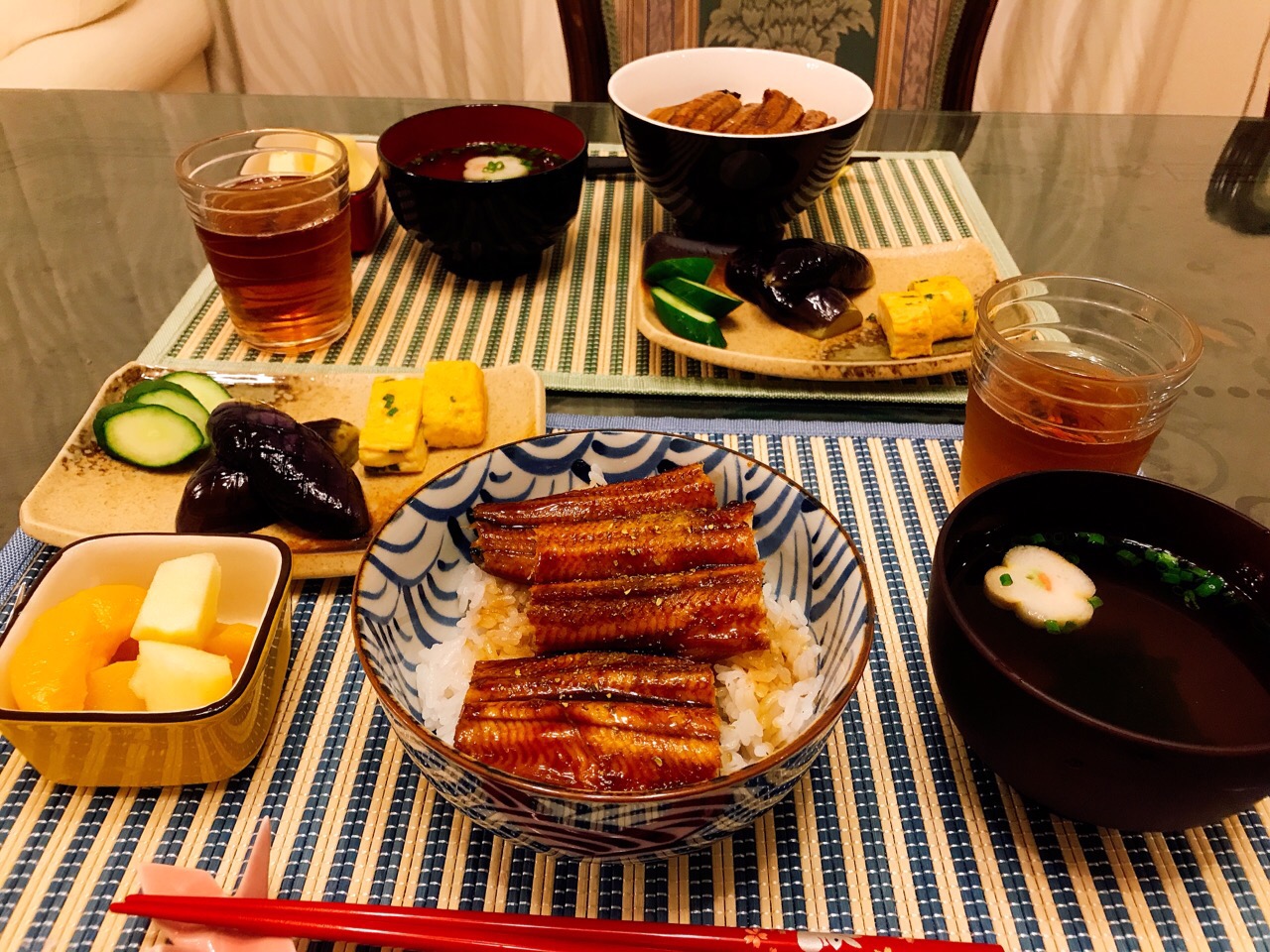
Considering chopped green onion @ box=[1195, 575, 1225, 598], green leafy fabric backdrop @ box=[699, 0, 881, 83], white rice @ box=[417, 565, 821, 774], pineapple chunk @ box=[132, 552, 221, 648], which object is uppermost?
green leafy fabric backdrop @ box=[699, 0, 881, 83]

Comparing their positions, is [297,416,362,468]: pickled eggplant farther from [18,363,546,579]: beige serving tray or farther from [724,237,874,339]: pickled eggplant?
[724,237,874,339]: pickled eggplant

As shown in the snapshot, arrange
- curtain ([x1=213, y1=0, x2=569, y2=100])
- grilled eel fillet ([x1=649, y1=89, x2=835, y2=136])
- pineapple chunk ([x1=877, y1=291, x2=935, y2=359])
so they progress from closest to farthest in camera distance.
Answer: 1. pineapple chunk ([x1=877, y1=291, x2=935, y2=359])
2. grilled eel fillet ([x1=649, y1=89, x2=835, y2=136])
3. curtain ([x1=213, y1=0, x2=569, y2=100])

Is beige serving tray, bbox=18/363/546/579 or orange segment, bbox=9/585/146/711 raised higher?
orange segment, bbox=9/585/146/711

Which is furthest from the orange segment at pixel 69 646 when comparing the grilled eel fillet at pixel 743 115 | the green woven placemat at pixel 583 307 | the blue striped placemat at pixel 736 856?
the grilled eel fillet at pixel 743 115

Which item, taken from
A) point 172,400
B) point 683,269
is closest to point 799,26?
point 683,269

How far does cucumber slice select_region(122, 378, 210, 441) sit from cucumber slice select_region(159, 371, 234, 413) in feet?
0.06

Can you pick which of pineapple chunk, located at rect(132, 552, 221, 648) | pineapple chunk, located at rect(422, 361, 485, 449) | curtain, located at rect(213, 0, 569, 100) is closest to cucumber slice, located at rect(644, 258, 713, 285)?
pineapple chunk, located at rect(422, 361, 485, 449)

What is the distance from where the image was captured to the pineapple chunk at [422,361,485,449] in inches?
50.9

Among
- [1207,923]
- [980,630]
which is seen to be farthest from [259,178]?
[1207,923]

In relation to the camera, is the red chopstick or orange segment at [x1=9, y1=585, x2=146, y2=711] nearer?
the red chopstick

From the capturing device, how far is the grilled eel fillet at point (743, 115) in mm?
1728

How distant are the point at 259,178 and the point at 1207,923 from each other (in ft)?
5.64

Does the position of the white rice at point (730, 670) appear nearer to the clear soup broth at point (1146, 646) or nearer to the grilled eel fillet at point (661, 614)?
the grilled eel fillet at point (661, 614)

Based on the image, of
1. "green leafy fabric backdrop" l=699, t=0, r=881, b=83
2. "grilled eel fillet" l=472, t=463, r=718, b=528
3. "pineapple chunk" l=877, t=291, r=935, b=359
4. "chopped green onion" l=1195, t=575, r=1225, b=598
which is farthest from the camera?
"green leafy fabric backdrop" l=699, t=0, r=881, b=83
